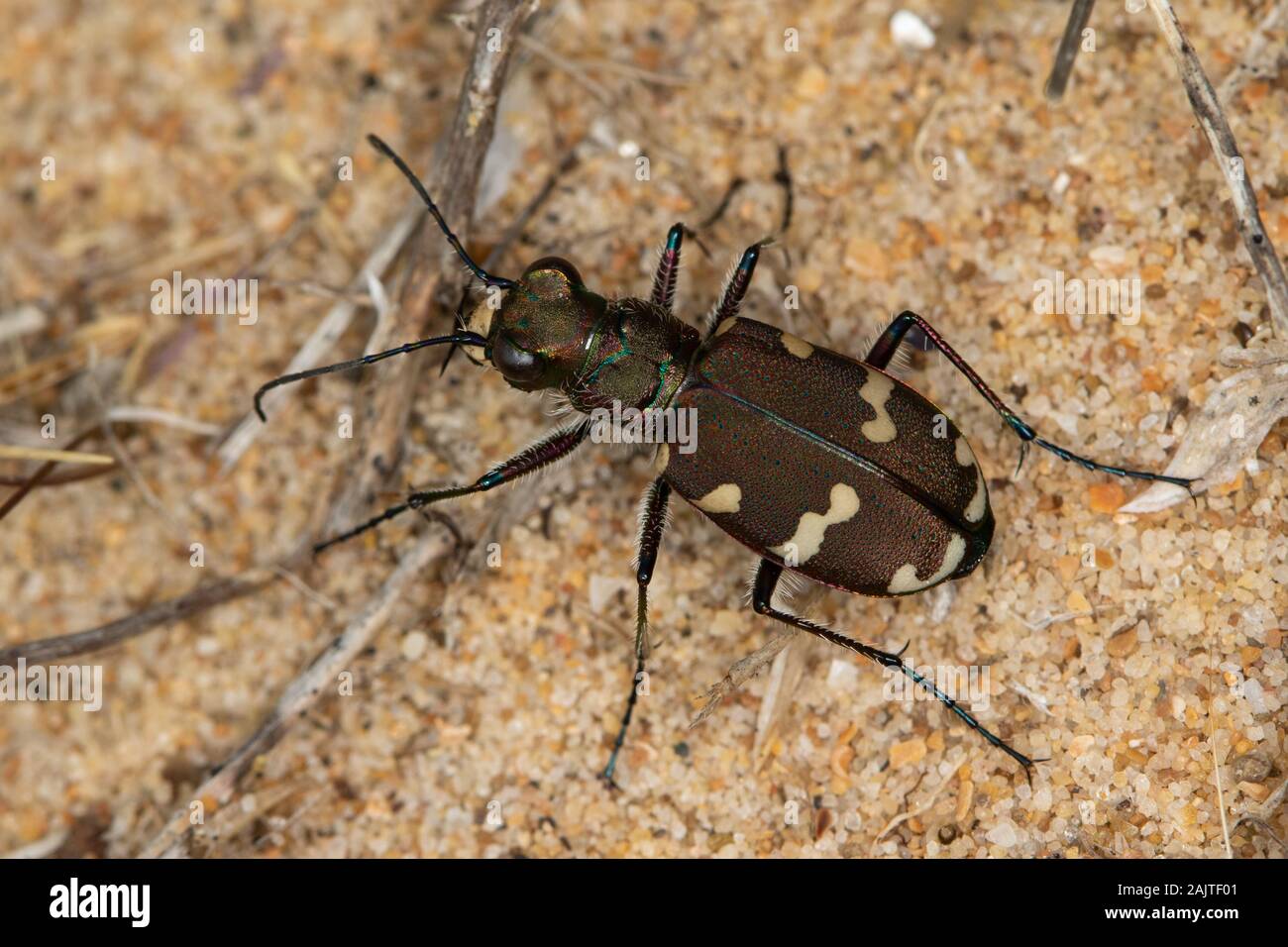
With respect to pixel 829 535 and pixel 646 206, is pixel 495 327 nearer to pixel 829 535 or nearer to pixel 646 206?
pixel 646 206

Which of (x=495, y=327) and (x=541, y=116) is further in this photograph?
(x=541, y=116)

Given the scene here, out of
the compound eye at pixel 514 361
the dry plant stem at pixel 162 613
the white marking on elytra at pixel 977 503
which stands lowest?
the dry plant stem at pixel 162 613

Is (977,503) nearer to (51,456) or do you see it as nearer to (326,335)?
(326,335)

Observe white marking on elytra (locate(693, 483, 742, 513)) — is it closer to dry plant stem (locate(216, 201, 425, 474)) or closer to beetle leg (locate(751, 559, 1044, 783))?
beetle leg (locate(751, 559, 1044, 783))

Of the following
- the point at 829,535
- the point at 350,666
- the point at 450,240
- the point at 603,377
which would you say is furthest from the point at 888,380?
the point at 350,666
